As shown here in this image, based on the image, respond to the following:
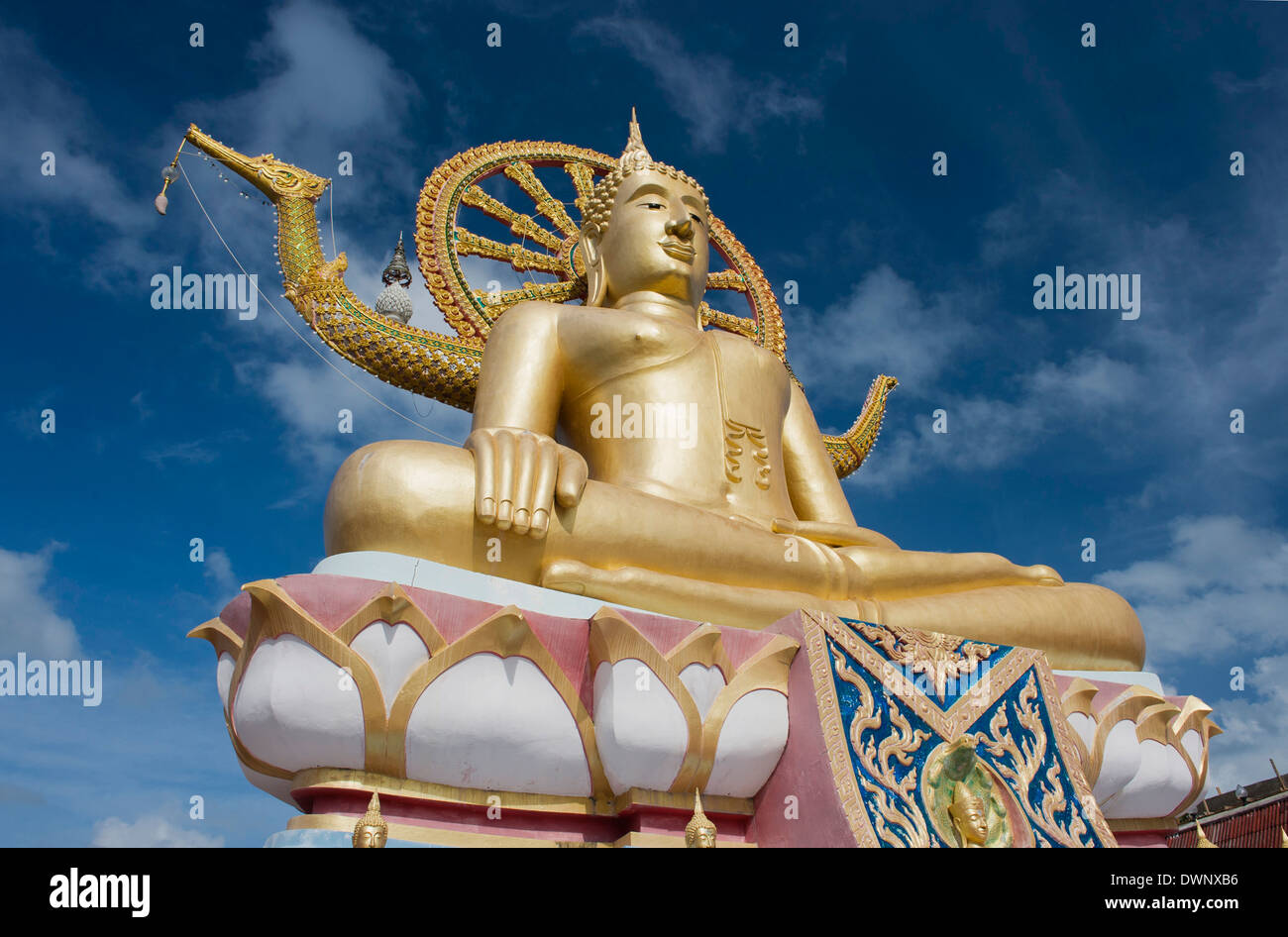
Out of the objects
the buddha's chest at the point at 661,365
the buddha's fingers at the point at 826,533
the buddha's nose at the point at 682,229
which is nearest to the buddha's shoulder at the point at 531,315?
the buddha's chest at the point at 661,365

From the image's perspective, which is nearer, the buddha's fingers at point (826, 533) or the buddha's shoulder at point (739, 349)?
the buddha's fingers at point (826, 533)

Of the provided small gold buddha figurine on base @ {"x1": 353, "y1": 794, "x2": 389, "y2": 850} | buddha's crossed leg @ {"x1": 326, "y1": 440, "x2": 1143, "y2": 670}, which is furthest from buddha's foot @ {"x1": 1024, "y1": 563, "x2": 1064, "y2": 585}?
small gold buddha figurine on base @ {"x1": 353, "y1": 794, "x2": 389, "y2": 850}

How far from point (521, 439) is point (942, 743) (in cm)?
212

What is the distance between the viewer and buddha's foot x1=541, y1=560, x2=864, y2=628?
166 inches

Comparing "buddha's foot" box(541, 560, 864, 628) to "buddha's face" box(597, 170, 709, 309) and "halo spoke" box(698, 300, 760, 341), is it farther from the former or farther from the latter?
"halo spoke" box(698, 300, 760, 341)

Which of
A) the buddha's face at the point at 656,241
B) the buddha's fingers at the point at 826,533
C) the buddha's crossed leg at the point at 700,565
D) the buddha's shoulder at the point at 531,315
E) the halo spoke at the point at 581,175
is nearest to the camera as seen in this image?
the buddha's crossed leg at the point at 700,565

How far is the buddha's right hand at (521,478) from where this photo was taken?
4.15 m

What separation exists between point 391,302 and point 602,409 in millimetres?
2672

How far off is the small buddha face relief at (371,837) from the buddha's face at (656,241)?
3958 millimetres

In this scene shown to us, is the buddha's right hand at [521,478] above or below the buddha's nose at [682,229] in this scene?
below

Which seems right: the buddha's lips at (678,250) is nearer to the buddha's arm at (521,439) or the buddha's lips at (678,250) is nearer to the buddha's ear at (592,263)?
the buddha's ear at (592,263)
